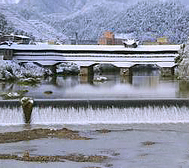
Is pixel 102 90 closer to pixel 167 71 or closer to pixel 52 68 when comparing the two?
pixel 167 71

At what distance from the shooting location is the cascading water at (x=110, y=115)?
2397cm

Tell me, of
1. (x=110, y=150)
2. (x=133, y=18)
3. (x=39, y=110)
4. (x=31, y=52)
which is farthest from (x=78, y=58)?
(x=133, y=18)

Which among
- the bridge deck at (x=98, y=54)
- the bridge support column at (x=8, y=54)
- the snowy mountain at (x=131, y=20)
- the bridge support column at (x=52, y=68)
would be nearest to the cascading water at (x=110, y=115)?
the bridge support column at (x=8, y=54)

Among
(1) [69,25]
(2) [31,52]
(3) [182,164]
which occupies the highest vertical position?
(1) [69,25]

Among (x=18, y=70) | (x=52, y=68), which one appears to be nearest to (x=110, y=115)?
(x=18, y=70)

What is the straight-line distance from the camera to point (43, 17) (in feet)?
588

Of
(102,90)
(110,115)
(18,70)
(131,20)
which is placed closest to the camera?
(110,115)

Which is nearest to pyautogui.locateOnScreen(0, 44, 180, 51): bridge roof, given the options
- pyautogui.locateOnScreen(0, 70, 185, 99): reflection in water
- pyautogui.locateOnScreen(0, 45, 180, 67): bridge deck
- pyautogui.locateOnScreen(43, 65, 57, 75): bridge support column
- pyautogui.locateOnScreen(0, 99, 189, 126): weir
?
pyautogui.locateOnScreen(0, 45, 180, 67): bridge deck

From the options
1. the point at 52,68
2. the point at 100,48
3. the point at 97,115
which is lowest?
the point at 97,115

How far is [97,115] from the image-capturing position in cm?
2455

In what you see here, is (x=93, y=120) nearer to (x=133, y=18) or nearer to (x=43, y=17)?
(x=133, y=18)

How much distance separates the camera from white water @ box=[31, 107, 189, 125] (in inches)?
943

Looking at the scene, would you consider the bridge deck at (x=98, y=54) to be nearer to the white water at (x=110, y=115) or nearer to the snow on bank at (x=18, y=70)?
the snow on bank at (x=18, y=70)

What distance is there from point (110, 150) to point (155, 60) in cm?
4478
